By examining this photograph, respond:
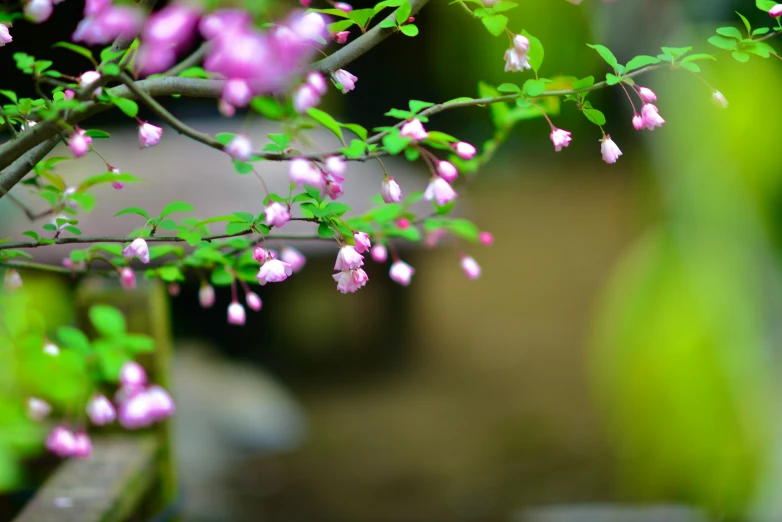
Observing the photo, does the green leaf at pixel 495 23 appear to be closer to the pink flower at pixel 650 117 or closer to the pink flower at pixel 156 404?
the pink flower at pixel 650 117

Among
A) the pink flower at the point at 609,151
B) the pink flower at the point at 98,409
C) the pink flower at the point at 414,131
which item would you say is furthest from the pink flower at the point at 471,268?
the pink flower at the point at 98,409

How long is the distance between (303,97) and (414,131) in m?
0.14

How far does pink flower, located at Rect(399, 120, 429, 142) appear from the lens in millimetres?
566

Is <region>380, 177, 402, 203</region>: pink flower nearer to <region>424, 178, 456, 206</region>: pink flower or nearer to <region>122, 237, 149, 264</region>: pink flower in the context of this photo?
<region>424, 178, 456, 206</region>: pink flower

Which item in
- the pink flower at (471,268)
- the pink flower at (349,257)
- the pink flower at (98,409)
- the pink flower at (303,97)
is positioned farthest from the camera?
the pink flower at (471,268)

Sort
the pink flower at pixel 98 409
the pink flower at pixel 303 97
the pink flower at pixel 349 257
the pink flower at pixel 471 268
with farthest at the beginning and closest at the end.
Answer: the pink flower at pixel 471 268 < the pink flower at pixel 349 257 < the pink flower at pixel 98 409 < the pink flower at pixel 303 97

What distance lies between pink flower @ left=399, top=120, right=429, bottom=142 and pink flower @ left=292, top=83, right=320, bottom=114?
123 millimetres

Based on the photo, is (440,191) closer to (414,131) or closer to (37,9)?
(414,131)

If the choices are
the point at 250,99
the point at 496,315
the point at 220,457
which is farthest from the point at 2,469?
the point at 496,315

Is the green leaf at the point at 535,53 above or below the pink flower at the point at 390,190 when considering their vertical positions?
above

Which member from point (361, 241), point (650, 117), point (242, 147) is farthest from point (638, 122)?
point (242, 147)

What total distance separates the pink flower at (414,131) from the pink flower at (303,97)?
12 cm

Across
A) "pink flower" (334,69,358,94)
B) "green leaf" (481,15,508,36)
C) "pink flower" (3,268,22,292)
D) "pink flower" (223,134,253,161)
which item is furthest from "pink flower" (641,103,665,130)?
"pink flower" (3,268,22,292)

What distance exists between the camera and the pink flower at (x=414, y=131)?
0.57 meters
